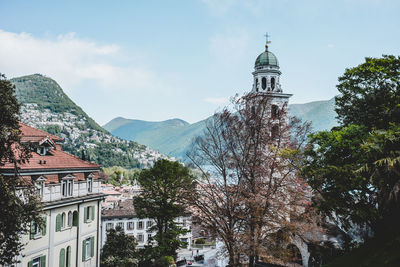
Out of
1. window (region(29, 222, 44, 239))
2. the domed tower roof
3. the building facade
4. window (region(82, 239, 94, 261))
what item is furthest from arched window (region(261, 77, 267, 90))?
window (region(29, 222, 44, 239))

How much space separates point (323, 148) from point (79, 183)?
15289 millimetres

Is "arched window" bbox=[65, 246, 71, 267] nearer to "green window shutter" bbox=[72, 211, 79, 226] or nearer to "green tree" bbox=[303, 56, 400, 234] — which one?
"green window shutter" bbox=[72, 211, 79, 226]

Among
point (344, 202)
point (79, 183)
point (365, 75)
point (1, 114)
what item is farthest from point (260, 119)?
point (79, 183)

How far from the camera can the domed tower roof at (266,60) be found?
27656 mm

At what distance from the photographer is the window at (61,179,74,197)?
19.8m

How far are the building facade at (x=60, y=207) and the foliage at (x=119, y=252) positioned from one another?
6110mm

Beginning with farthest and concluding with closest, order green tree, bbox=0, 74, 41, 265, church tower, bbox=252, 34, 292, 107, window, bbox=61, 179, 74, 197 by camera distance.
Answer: church tower, bbox=252, 34, 292, 107, window, bbox=61, 179, 74, 197, green tree, bbox=0, 74, 41, 265

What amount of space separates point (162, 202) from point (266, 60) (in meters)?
16.4

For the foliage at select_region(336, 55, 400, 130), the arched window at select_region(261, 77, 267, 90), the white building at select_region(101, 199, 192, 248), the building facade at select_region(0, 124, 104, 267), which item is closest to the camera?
the foliage at select_region(336, 55, 400, 130)

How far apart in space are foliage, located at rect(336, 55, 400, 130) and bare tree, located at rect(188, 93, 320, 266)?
11.9 feet

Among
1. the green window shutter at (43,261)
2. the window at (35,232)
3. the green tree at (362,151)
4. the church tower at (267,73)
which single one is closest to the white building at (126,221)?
the church tower at (267,73)

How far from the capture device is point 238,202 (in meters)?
14.9

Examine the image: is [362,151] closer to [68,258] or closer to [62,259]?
[62,259]

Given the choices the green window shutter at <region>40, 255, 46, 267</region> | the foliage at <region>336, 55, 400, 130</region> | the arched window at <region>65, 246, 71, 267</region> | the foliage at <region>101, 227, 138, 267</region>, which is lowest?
the foliage at <region>101, 227, 138, 267</region>
